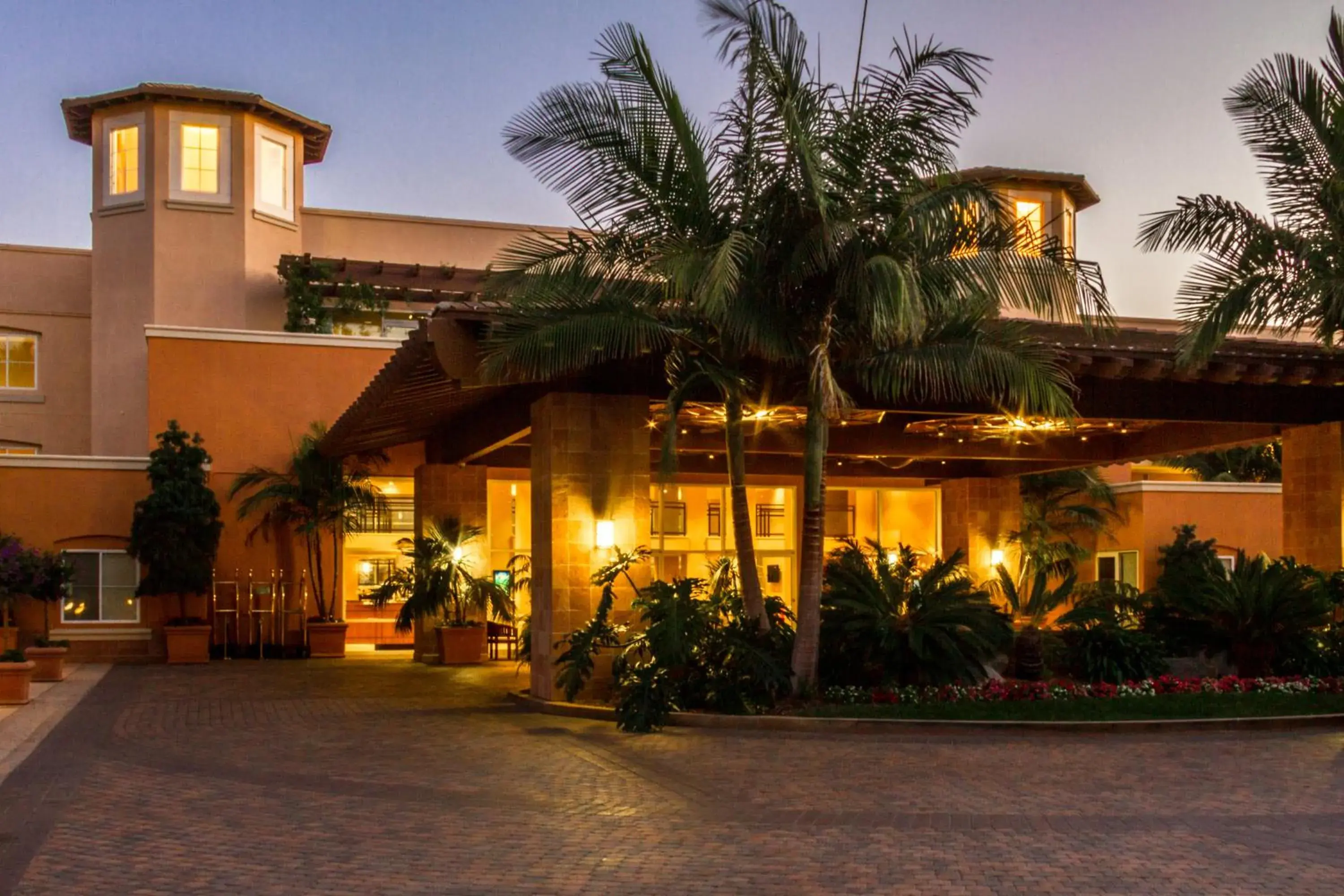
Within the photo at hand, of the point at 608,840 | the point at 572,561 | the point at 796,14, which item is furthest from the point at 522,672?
the point at 608,840

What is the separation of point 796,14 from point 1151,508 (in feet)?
63.1

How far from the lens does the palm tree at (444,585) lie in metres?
21.1

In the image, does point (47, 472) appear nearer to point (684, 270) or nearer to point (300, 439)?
point (300, 439)

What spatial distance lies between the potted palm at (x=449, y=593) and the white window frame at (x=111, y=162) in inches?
550

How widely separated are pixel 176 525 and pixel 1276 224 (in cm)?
1647

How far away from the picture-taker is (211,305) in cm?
3117

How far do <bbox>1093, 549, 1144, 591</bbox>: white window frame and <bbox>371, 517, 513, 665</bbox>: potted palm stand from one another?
43.7 feet

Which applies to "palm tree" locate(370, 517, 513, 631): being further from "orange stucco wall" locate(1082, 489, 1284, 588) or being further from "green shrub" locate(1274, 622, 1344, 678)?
"orange stucco wall" locate(1082, 489, 1284, 588)

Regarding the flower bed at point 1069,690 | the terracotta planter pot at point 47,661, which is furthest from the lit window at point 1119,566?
the terracotta planter pot at point 47,661

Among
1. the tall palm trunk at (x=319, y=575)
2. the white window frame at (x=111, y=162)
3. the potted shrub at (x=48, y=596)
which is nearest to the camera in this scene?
the potted shrub at (x=48, y=596)

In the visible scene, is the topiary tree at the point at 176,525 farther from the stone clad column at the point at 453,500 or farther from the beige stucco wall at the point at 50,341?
the beige stucco wall at the point at 50,341

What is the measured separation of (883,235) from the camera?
13047 millimetres

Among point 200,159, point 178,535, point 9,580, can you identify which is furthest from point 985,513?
point 200,159

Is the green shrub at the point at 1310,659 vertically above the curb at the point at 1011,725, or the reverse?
the green shrub at the point at 1310,659
